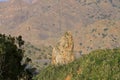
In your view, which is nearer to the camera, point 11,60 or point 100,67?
point 11,60

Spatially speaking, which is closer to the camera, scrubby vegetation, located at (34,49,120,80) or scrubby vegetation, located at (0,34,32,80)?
scrubby vegetation, located at (0,34,32,80)

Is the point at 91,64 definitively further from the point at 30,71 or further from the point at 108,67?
the point at 30,71

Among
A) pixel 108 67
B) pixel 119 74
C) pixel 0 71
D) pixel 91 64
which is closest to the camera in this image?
pixel 0 71

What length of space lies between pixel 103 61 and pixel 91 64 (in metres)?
8.44

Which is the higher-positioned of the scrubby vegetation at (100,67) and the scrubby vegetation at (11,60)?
the scrubby vegetation at (11,60)

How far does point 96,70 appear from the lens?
538 ft

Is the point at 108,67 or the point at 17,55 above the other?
the point at 17,55

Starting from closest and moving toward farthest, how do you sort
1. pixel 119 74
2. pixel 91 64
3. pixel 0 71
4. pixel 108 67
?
pixel 0 71
pixel 119 74
pixel 108 67
pixel 91 64

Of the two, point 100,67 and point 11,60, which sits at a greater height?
point 11,60

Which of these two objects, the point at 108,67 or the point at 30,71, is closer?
the point at 30,71

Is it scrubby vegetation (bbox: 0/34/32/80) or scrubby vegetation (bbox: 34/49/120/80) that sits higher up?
scrubby vegetation (bbox: 0/34/32/80)

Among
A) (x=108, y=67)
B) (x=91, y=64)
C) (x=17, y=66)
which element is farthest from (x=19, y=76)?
(x=91, y=64)

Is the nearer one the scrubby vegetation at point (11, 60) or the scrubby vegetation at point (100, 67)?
the scrubby vegetation at point (11, 60)

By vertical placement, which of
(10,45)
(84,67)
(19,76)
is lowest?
(84,67)
